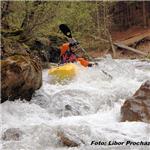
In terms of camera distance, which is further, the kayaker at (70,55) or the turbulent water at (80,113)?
the kayaker at (70,55)

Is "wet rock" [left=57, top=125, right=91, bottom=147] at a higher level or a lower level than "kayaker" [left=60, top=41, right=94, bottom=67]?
lower

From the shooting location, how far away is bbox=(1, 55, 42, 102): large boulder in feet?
25.2

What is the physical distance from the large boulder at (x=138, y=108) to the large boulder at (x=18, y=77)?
75.7 inches

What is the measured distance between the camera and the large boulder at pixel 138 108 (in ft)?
21.8

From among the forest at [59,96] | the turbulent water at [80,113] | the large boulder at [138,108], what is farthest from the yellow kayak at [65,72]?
the large boulder at [138,108]

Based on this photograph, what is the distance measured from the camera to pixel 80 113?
7.65 metres

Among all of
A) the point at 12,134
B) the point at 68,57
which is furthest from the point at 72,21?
the point at 12,134

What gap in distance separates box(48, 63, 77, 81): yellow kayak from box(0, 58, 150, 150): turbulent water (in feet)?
0.43

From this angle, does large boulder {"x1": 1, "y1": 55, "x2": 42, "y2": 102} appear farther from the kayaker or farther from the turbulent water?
the kayaker

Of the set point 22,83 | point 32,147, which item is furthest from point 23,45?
point 32,147

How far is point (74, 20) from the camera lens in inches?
677

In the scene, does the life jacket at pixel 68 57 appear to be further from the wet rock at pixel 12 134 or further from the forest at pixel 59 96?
the wet rock at pixel 12 134

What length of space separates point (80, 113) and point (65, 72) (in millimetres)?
2662

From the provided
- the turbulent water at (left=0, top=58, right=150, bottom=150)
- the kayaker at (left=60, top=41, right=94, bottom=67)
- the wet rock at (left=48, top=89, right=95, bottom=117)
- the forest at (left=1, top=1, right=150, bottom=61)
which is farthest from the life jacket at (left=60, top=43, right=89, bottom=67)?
the wet rock at (left=48, top=89, right=95, bottom=117)
